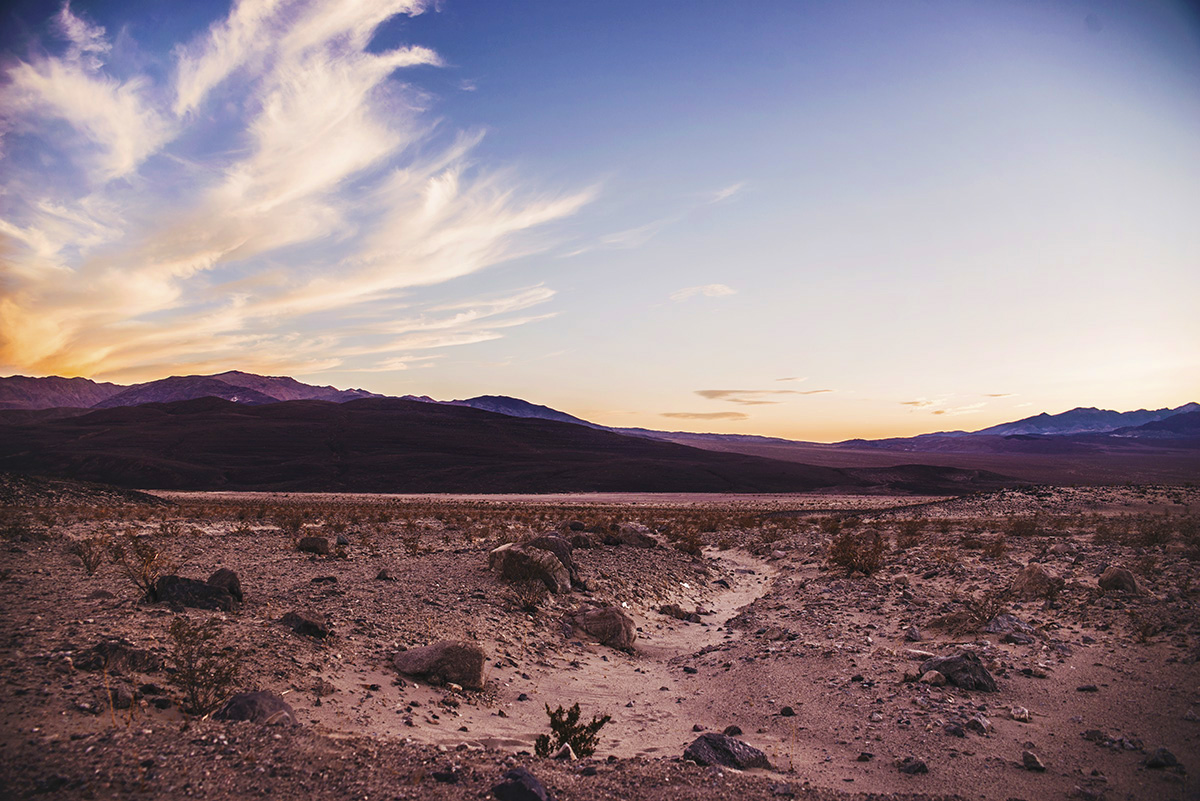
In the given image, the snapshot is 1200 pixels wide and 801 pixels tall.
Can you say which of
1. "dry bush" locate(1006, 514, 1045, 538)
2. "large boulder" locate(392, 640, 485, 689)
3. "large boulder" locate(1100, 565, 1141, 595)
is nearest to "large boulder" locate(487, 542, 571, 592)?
"large boulder" locate(392, 640, 485, 689)

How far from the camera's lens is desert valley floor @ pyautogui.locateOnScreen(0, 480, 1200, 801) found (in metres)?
4.49

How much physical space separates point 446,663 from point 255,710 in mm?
2603

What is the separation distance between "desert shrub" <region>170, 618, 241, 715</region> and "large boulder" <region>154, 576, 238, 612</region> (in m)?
1.85

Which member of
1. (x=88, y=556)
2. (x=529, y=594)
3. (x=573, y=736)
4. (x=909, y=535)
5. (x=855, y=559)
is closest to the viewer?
(x=573, y=736)

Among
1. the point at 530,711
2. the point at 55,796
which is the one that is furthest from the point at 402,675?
the point at 55,796

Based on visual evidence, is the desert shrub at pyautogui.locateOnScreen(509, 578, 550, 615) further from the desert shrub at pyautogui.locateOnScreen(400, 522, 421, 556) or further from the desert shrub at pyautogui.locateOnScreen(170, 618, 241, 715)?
the desert shrub at pyautogui.locateOnScreen(170, 618, 241, 715)

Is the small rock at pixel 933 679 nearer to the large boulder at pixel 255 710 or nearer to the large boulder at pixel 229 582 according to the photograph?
the large boulder at pixel 255 710

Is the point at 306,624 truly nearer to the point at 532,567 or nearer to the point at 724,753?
the point at 532,567

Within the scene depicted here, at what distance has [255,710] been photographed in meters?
4.97

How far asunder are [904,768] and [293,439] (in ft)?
343

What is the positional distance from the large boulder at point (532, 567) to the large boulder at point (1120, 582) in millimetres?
9857

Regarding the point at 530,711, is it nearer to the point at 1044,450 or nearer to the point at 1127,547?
the point at 1127,547

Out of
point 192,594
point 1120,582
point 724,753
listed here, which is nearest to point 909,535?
point 1120,582

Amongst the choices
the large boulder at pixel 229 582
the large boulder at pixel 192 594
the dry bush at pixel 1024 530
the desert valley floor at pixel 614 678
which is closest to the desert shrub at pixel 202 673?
the desert valley floor at pixel 614 678
